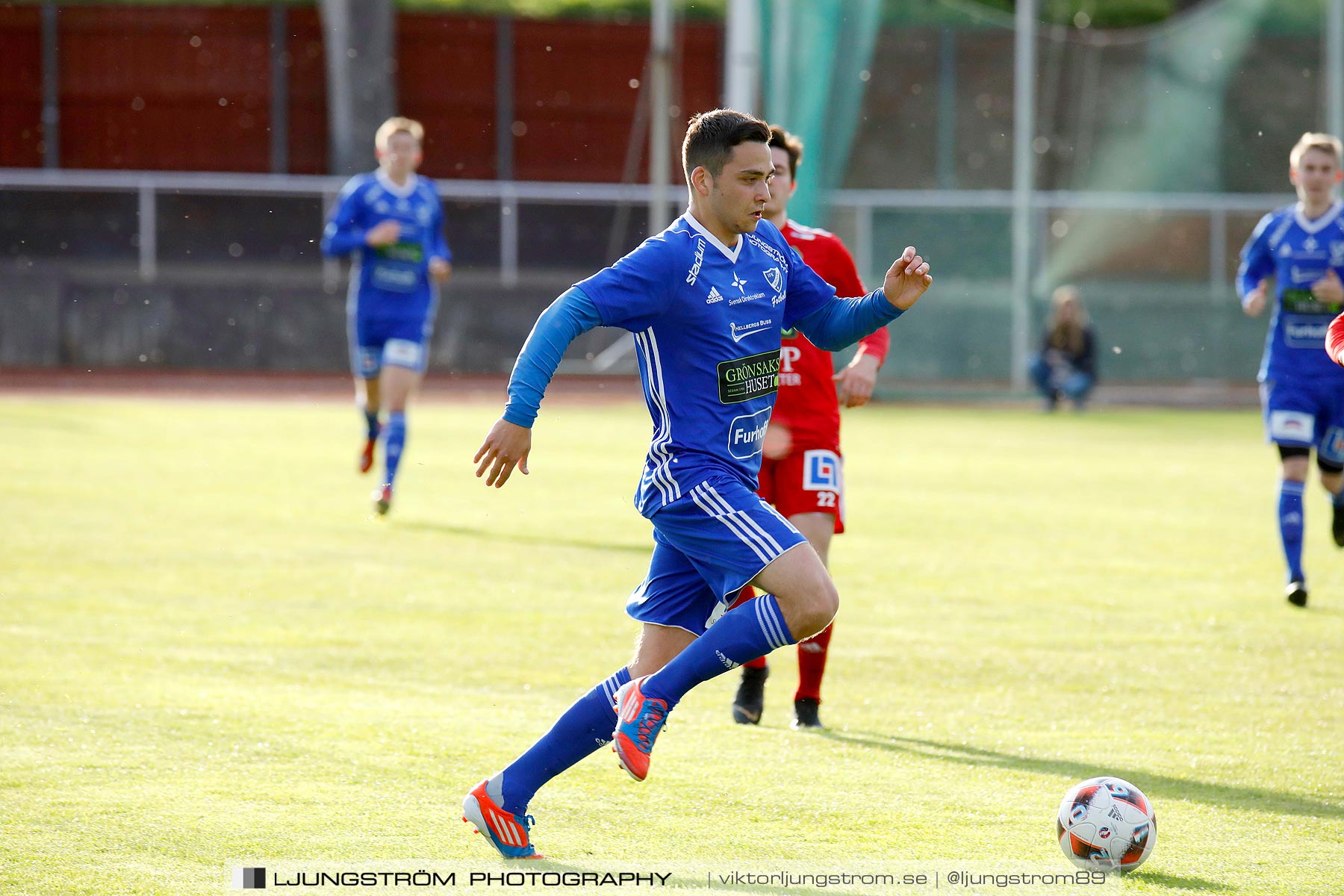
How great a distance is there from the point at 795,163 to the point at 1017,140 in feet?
55.5

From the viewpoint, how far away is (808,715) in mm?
5738

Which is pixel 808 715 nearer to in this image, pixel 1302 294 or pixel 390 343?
pixel 1302 294

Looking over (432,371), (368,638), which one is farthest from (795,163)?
(432,371)

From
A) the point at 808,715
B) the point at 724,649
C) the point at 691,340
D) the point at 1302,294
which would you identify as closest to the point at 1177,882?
the point at 724,649

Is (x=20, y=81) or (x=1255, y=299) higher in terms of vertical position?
(x=20, y=81)

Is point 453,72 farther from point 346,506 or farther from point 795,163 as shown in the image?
point 795,163

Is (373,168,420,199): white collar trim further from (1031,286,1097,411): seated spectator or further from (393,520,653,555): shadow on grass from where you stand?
(1031,286,1097,411): seated spectator

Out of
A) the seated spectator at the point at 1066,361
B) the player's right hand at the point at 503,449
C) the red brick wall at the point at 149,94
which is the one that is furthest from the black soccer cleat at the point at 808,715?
the red brick wall at the point at 149,94

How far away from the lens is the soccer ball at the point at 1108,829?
4.04 metres

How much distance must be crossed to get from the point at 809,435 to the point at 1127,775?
5.25ft

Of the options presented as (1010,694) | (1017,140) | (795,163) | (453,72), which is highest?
(453,72)

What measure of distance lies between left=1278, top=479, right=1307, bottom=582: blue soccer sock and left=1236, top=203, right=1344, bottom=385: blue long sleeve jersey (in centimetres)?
58

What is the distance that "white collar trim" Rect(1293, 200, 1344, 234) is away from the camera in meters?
8.41

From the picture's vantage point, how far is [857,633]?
744 cm
